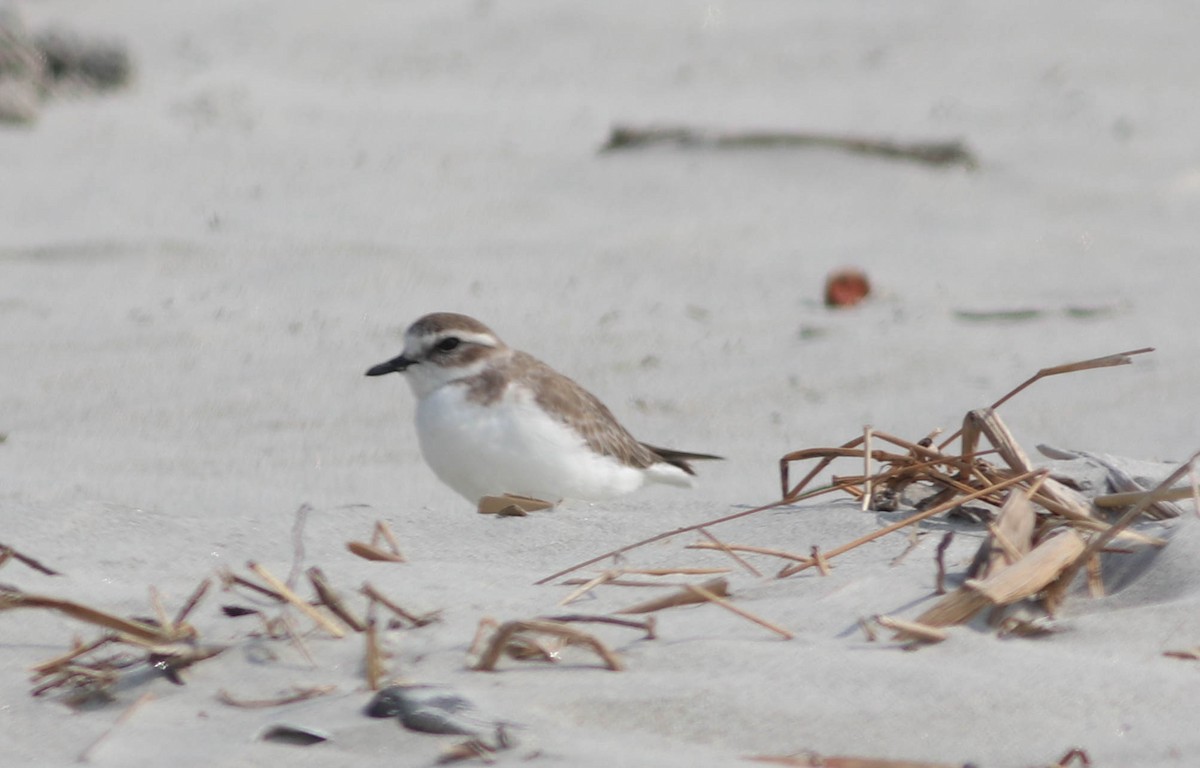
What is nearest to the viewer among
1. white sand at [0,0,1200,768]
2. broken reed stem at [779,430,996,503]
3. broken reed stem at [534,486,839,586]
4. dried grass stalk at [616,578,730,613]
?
white sand at [0,0,1200,768]

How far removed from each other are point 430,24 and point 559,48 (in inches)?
47.6

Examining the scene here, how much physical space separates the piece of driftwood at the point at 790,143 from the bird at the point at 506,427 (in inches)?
183

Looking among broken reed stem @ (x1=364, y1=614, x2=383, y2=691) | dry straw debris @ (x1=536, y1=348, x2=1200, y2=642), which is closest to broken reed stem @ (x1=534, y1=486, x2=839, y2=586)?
dry straw debris @ (x1=536, y1=348, x2=1200, y2=642)

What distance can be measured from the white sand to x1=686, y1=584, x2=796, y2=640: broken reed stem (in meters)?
0.03

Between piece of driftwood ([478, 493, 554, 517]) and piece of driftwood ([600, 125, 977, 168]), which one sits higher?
piece of driftwood ([600, 125, 977, 168])

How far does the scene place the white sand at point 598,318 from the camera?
2.56 meters

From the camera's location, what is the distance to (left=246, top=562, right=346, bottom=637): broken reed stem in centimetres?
281

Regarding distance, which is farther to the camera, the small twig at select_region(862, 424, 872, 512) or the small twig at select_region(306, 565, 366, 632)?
the small twig at select_region(862, 424, 872, 512)

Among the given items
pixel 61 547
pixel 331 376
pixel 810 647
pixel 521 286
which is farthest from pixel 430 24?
pixel 810 647

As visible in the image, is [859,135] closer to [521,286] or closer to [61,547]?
[521,286]

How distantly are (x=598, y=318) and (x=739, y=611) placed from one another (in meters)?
5.22

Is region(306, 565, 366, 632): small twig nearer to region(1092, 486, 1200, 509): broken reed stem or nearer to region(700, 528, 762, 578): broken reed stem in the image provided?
region(700, 528, 762, 578): broken reed stem

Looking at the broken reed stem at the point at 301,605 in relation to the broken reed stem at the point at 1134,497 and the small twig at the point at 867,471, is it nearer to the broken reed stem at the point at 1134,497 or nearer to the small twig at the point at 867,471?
the small twig at the point at 867,471

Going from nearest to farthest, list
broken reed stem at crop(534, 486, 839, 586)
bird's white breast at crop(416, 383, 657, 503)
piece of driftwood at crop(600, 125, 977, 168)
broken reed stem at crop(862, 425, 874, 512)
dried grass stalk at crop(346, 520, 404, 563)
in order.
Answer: broken reed stem at crop(534, 486, 839, 586)
dried grass stalk at crop(346, 520, 404, 563)
broken reed stem at crop(862, 425, 874, 512)
bird's white breast at crop(416, 383, 657, 503)
piece of driftwood at crop(600, 125, 977, 168)
